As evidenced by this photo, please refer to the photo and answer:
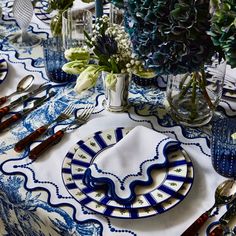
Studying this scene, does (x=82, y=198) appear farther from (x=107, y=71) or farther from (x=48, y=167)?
(x=107, y=71)

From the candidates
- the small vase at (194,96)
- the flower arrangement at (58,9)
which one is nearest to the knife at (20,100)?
the flower arrangement at (58,9)

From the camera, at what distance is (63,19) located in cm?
122

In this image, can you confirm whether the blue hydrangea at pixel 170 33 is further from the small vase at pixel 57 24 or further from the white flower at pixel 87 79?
the small vase at pixel 57 24

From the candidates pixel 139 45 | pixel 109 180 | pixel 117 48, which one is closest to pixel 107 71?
pixel 117 48

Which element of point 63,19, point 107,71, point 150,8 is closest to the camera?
point 150,8

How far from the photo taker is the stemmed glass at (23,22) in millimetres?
1391

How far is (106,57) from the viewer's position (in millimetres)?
1042

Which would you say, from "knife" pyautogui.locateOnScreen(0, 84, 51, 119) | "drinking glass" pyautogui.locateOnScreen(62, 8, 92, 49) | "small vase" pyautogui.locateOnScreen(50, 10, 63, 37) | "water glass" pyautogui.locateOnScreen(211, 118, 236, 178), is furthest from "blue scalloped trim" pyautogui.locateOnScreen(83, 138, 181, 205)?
"small vase" pyautogui.locateOnScreen(50, 10, 63, 37)

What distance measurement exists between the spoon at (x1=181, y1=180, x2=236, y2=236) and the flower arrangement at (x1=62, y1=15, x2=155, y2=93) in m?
0.32

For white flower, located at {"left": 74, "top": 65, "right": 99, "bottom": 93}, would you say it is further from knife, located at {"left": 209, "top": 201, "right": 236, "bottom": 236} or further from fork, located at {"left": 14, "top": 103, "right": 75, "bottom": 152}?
knife, located at {"left": 209, "top": 201, "right": 236, "bottom": 236}

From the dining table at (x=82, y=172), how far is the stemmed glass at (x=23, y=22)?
16 cm

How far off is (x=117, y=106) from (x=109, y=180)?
28 centimetres

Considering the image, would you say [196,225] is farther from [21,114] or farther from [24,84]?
[24,84]

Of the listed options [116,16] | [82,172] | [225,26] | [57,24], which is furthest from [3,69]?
[225,26]
